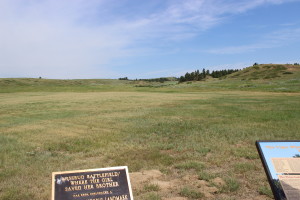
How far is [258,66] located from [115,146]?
8660cm

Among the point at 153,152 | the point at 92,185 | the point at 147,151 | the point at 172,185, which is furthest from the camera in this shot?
the point at 147,151

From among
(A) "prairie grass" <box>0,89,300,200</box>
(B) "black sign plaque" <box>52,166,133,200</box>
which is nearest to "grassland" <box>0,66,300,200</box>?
(A) "prairie grass" <box>0,89,300,200</box>

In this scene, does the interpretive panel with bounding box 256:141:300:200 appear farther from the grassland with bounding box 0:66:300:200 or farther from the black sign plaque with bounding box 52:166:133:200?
the black sign plaque with bounding box 52:166:133:200

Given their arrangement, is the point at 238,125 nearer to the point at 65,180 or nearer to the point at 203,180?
the point at 203,180

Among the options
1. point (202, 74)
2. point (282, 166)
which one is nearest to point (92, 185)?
point (282, 166)

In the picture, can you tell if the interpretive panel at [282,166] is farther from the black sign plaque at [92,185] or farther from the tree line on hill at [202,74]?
the tree line on hill at [202,74]

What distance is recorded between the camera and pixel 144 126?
15039 millimetres

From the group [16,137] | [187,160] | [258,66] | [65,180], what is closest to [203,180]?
[187,160]

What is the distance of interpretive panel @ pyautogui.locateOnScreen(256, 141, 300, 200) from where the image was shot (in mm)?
4217

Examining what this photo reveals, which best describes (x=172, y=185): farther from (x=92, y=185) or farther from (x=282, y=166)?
(x=282, y=166)

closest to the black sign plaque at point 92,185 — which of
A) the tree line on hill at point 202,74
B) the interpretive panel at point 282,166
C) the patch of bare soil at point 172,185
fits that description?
the patch of bare soil at point 172,185

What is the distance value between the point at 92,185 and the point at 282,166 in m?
3.17

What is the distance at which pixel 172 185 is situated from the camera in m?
6.74

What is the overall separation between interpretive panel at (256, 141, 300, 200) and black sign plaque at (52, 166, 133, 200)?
232cm
